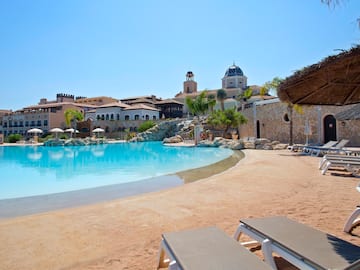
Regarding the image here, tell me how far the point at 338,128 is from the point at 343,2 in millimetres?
18648

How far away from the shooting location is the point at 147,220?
389 cm

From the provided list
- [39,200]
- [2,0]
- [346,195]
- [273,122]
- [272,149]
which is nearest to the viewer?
[346,195]

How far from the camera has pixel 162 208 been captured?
4.49 metres

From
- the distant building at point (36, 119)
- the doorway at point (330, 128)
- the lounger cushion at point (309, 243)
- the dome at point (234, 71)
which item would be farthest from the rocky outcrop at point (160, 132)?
the lounger cushion at point (309, 243)

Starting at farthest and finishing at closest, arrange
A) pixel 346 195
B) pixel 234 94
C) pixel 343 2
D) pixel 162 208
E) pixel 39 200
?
pixel 234 94 < pixel 39 200 < pixel 346 195 < pixel 162 208 < pixel 343 2

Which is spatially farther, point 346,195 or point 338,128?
point 338,128

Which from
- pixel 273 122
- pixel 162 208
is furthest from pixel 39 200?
pixel 273 122

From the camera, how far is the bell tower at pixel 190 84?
6588cm

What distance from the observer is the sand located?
109 inches

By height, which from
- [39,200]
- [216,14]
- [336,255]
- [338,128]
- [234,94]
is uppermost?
[234,94]

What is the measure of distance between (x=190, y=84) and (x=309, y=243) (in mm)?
65228

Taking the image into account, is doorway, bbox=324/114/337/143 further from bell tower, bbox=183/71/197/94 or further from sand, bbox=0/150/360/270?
bell tower, bbox=183/71/197/94

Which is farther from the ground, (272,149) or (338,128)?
(338,128)

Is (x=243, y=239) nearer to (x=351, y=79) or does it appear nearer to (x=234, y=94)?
(x=351, y=79)
